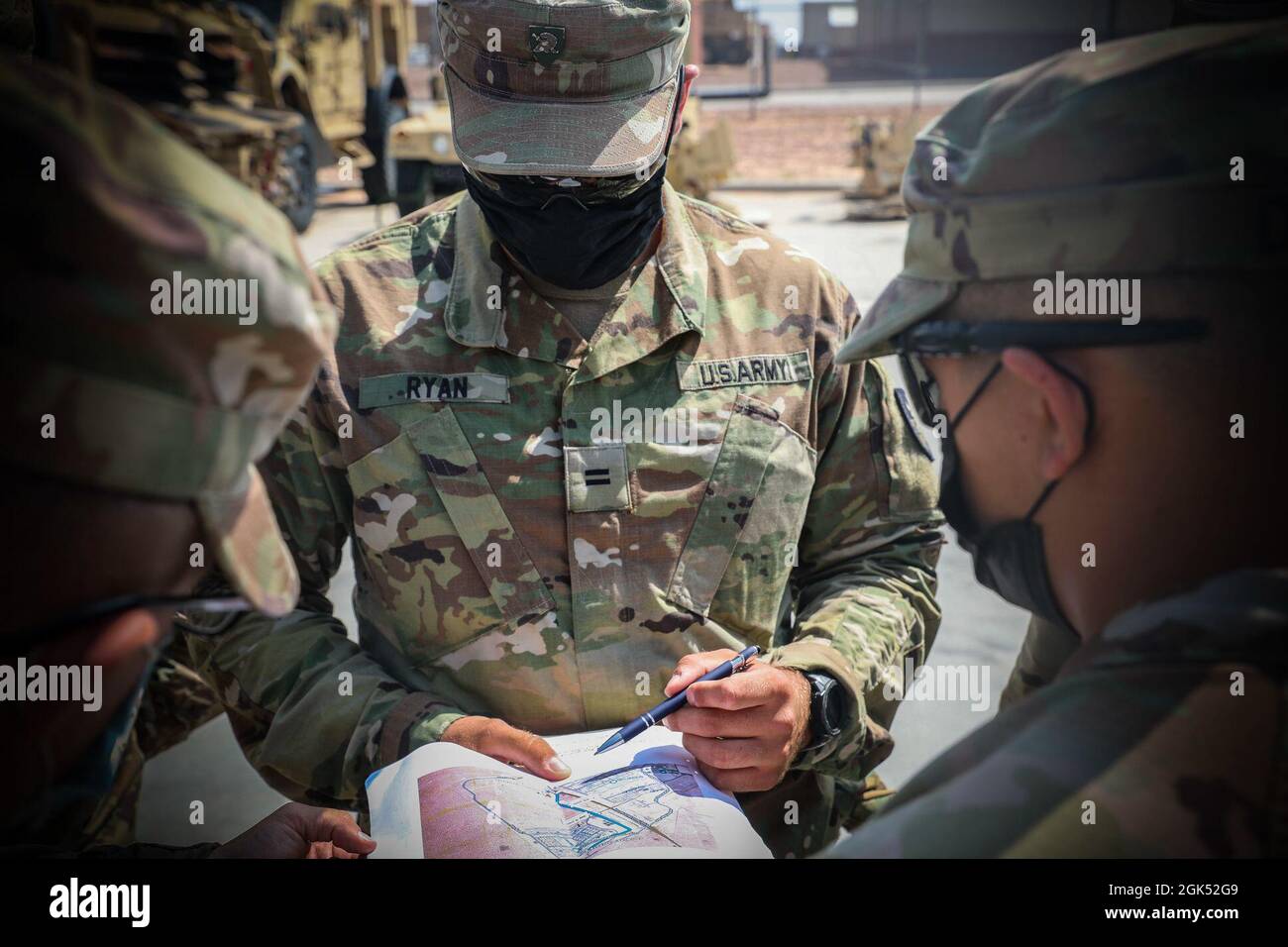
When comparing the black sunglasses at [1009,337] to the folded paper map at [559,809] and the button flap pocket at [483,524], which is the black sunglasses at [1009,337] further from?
the button flap pocket at [483,524]

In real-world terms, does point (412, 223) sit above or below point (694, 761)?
above

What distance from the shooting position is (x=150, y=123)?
91cm

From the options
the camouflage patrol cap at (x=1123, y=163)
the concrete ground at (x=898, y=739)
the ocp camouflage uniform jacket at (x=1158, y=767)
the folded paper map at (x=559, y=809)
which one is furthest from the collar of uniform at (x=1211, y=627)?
the concrete ground at (x=898, y=739)

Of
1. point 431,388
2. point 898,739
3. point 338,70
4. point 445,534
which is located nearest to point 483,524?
point 445,534

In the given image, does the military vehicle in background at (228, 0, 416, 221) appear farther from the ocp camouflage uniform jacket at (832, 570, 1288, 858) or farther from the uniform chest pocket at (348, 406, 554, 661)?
the ocp camouflage uniform jacket at (832, 570, 1288, 858)

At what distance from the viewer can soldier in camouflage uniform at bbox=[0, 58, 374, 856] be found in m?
0.85

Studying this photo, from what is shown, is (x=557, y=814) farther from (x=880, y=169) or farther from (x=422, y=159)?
(x=880, y=169)

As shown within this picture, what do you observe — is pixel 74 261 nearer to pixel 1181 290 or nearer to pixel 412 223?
pixel 1181 290

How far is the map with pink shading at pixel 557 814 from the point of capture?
4.93 ft

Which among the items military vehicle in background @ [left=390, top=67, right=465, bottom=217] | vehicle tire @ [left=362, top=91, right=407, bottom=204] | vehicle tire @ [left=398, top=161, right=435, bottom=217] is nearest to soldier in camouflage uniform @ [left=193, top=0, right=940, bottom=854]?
military vehicle in background @ [left=390, top=67, right=465, bottom=217]

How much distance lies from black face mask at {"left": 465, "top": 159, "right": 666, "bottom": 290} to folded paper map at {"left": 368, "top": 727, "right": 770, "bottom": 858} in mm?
761
